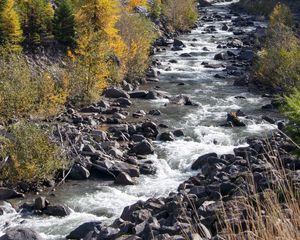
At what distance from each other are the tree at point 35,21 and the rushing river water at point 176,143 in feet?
26.9

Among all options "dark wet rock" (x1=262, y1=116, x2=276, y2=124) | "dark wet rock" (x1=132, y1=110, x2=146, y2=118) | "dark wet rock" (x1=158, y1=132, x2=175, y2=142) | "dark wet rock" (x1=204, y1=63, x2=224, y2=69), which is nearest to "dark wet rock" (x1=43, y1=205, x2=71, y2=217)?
"dark wet rock" (x1=158, y1=132, x2=175, y2=142)

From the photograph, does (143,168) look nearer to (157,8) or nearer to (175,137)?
(175,137)

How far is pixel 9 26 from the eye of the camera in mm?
31688

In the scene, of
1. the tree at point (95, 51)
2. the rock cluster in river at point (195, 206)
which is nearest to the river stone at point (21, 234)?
the rock cluster in river at point (195, 206)

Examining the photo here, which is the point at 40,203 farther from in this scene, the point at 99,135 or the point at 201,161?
the point at 99,135

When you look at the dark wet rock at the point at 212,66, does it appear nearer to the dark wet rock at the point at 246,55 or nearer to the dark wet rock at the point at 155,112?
the dark wet rock at the point at 246,55

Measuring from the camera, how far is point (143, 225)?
43.8ft

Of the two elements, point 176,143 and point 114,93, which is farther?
point 114,93

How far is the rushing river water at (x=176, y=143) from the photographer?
16875 millimetres

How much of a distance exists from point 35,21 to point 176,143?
1552cm

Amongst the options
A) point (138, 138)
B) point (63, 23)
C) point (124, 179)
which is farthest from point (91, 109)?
point (124, 179)

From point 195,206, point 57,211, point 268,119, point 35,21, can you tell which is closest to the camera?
point 195,206

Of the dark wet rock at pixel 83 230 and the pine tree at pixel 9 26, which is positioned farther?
the pine tree at pixel 9 26

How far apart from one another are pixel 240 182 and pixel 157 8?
47034mm
